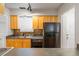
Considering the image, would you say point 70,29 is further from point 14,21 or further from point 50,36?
point 14,21

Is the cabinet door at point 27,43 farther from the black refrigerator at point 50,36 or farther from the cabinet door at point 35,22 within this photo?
the cabinet door at point 35,22

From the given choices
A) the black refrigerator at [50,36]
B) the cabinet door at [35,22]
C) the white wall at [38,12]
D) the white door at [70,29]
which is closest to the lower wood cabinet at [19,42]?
the black refrigerator at [50,36]

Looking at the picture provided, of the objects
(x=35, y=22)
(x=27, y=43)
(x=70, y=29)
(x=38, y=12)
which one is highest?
(x=38, y=12)

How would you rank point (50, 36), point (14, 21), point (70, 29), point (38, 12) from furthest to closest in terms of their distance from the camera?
point (14, 21) < point (38, 12) < point (50, 36) < point (70, 29)

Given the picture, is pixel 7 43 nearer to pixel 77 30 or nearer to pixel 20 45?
pixel 20 45

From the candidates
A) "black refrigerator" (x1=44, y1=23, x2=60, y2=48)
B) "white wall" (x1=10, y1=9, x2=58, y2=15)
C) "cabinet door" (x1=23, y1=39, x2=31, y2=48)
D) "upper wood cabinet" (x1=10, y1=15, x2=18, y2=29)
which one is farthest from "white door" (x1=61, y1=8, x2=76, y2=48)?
"upper wood cabinet" (x1=10, y1=15, x2=18, y2=29)

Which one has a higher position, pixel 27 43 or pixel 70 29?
pixel 70 29

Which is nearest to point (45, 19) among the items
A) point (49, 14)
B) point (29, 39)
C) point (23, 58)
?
point (49, 14)

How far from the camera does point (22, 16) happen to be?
7.46 m

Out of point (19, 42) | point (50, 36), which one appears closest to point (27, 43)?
point (19, 42)

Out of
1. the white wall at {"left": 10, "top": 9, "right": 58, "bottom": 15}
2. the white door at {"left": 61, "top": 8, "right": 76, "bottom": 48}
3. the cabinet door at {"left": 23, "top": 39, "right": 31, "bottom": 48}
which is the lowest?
the cabinet door at {"left": 23, "top": 39, "right": 31, "bottom": 48}

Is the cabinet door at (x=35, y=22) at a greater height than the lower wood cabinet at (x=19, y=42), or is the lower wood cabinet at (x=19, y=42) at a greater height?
the cabinet door at (x=35, y=22)

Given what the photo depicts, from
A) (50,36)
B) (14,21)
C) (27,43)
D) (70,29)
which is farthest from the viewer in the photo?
(14,21)

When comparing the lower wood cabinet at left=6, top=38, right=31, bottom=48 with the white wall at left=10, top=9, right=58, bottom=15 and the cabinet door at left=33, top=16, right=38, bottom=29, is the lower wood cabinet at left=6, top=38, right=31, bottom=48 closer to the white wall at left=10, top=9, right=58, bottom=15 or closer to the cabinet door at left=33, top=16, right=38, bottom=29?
the cabinet door at left=33, top=16, right=38, bottom=29
